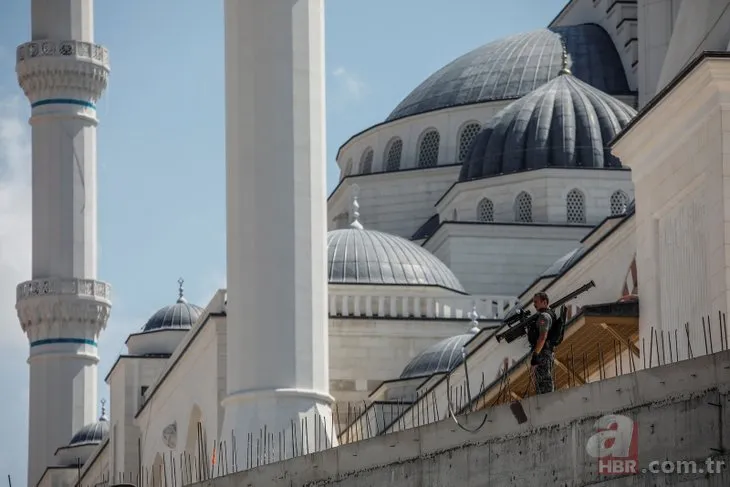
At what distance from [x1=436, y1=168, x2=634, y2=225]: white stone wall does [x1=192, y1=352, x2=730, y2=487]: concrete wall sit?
27.0 metres

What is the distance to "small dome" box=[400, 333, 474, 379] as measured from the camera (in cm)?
3422

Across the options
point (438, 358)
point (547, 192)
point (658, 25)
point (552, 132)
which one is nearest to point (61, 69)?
point (552, 132)

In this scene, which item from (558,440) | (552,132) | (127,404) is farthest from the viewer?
(552,132)

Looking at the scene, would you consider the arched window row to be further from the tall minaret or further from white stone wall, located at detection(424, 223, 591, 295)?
the tall minaret

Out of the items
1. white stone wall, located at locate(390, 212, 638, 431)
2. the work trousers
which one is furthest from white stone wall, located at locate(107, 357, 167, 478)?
the work trousers

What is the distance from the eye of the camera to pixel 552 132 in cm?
4284

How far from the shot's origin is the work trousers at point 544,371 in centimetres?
1351

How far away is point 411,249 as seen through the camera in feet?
129

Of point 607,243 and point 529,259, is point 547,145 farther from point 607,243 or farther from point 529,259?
point 607,243

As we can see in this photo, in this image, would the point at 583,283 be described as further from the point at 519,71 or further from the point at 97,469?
the point at 519,71

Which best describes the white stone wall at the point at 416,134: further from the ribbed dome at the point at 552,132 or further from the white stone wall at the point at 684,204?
the white stone wall at the point at 684,204

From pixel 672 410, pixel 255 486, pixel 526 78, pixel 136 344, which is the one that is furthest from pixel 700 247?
pixel 526 78

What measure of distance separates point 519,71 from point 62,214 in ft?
35.8

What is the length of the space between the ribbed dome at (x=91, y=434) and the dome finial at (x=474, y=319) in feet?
45.7
